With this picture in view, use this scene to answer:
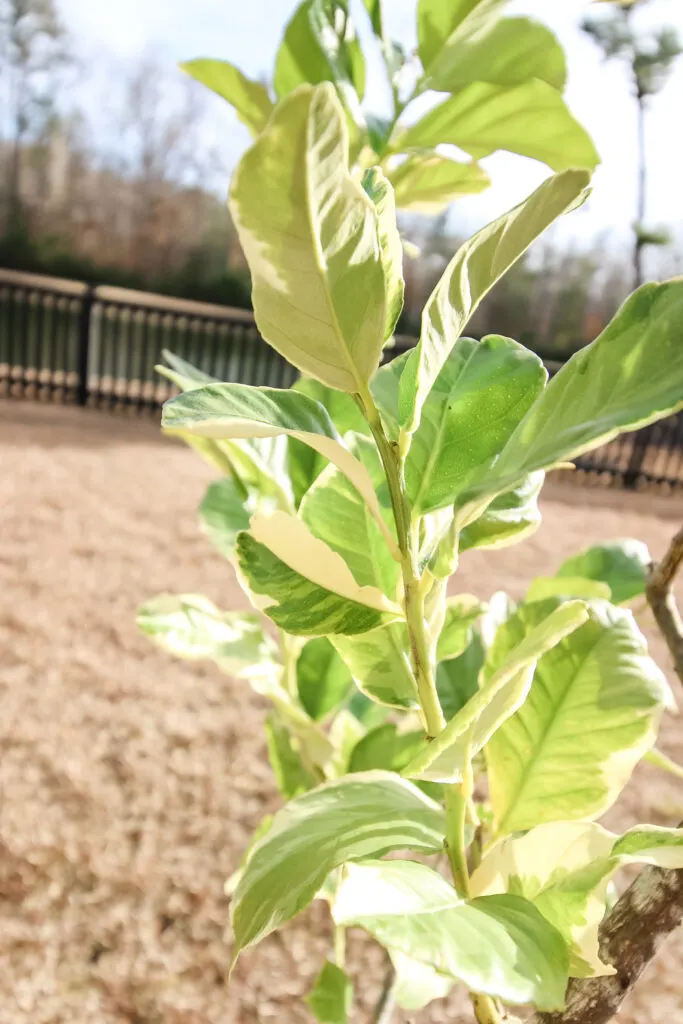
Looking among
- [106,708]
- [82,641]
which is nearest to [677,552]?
[106,708]

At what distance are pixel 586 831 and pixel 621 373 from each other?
0.13 m

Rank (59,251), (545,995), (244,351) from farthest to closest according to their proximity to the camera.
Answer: (59,251), (244,351), (545,995)

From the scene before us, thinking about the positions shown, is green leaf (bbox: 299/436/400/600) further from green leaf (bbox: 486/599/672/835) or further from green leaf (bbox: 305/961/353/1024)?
green leaf (bbox: 305/961/353/1024)

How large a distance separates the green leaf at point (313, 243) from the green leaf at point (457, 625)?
144 millimetres

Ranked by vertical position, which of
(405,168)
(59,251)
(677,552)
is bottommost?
(59,251)

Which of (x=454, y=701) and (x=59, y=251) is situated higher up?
(x=454, y=701)

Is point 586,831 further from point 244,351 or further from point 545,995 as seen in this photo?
point 244,351

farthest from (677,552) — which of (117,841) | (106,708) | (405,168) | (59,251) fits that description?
(59,251)

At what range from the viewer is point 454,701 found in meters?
0.35

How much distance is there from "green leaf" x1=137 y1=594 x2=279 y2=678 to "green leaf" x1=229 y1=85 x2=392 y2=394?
0.21 metres

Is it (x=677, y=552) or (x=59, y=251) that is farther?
(x=59, y=251)

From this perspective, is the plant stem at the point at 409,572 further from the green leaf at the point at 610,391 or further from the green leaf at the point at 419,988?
the green leaf at the point at 419,988

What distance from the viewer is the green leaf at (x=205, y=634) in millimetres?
336

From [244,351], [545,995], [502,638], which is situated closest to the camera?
[545,995]
